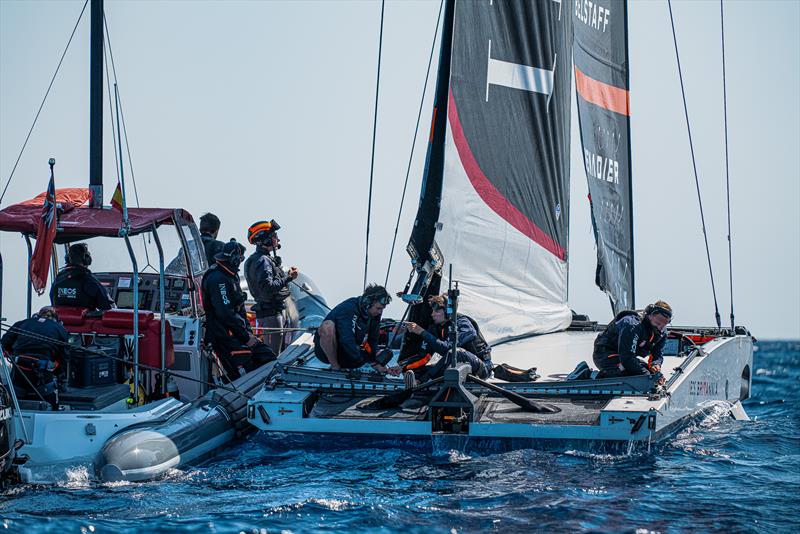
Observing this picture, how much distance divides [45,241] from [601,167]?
A: 279 inches

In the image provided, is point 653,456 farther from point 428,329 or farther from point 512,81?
point 512,81

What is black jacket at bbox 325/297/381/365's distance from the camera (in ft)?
31.9

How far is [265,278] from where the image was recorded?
36.0 feet

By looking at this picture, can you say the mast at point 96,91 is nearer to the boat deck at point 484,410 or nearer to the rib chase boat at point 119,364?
the rib chase boat at point 119,364

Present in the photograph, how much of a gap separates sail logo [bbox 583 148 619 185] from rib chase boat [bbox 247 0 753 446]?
2 centimetres

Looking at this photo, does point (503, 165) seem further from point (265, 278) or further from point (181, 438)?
point (181, 438)

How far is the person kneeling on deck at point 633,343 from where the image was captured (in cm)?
938

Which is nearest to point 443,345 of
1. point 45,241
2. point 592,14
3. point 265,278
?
point 265,278

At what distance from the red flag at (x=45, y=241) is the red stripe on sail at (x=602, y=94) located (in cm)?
664

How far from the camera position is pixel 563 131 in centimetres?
1230

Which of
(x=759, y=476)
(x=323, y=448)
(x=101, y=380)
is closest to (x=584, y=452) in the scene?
(x=759, y=476)

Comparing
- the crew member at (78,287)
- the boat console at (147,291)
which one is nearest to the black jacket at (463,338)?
the boat console at (147,291)

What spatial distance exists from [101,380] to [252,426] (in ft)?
4.71

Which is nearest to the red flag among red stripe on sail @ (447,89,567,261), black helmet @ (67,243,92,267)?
black helmet @ (67,243,92,267)
